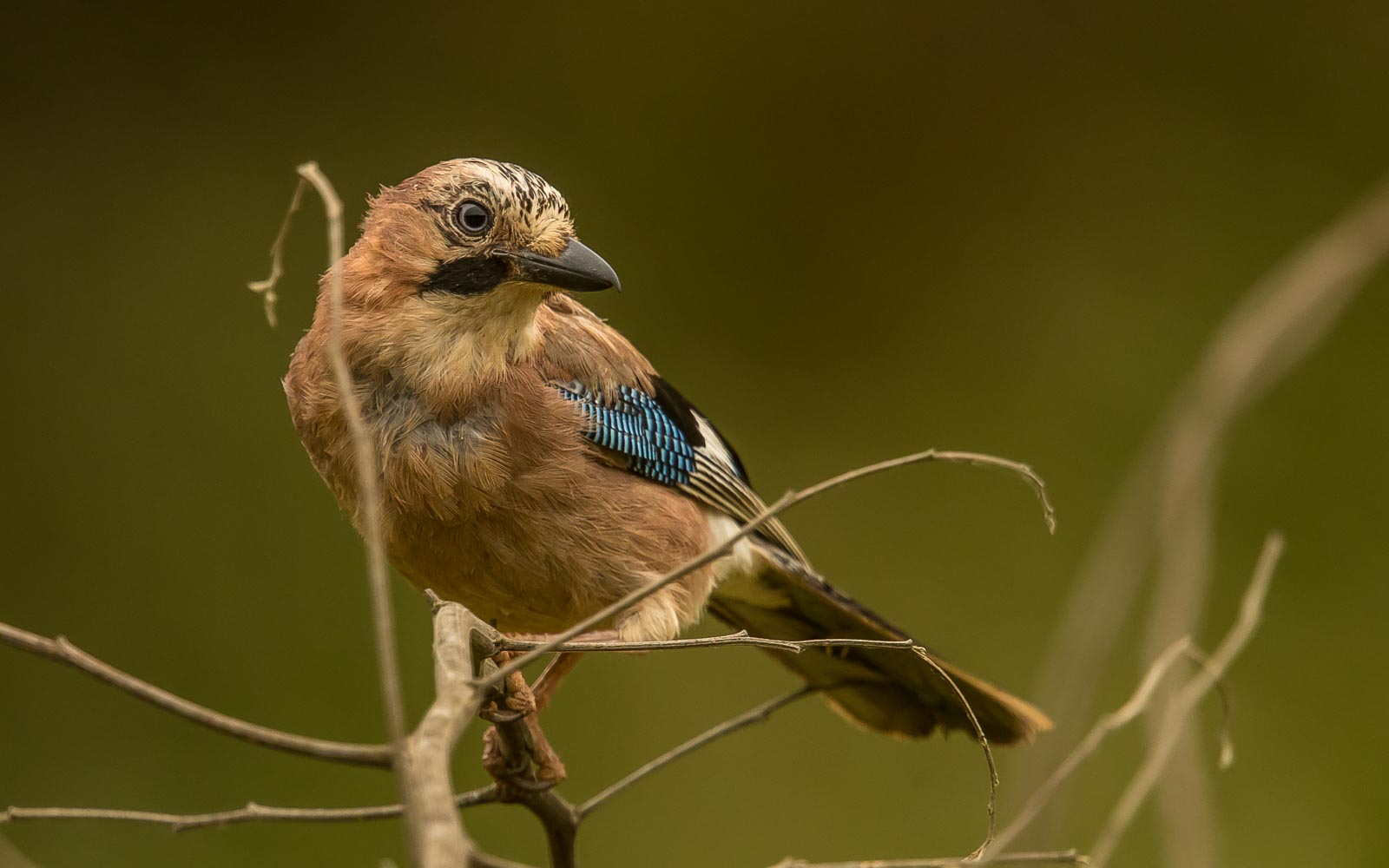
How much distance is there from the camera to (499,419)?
7.77ft

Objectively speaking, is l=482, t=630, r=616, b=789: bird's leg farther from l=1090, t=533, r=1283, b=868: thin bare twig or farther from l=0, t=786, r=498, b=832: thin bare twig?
l=1090, t=533, r=1283, b=868: thin bare twig

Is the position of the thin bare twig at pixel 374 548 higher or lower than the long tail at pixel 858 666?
higher

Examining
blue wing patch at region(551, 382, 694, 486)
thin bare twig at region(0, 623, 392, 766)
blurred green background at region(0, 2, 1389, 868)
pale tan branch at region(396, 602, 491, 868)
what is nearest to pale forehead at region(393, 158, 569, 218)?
blue wing patch at region(551, 382, 694, 486)

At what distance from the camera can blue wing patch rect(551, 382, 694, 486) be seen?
8.45 feet

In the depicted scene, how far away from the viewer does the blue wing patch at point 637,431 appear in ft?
8.45

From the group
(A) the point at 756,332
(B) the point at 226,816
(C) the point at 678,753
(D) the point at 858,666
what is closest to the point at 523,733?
(C) the point at 678,753

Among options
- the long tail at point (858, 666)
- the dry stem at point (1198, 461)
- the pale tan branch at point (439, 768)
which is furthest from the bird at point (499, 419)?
the pale tan branch at point (439, 768)

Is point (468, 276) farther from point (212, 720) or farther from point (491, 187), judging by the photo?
point (212, 720)

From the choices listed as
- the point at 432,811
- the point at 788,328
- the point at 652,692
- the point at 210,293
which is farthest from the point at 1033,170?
the point at 432,811

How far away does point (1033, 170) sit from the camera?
508 cm

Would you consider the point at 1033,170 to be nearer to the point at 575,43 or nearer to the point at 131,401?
the point at 575,43

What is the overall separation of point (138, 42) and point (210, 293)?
848 millimetres

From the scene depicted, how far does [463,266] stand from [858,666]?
1.20 meters

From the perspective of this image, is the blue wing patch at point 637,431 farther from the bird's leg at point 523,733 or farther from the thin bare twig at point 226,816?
the thin bare twig at point 226,816
